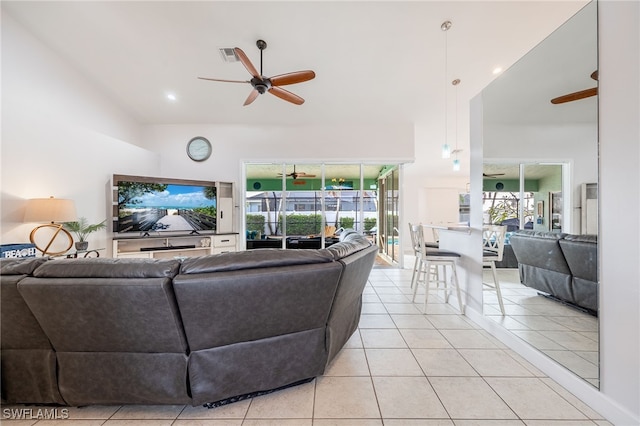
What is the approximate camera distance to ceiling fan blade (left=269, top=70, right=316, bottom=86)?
2.70 metres

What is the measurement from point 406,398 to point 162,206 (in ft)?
15.4

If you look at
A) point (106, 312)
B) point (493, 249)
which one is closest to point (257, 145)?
point (106, 312)

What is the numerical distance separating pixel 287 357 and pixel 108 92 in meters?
5.24

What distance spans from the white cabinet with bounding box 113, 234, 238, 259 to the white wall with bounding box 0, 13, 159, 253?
0.32 meters

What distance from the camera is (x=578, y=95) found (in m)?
1.55

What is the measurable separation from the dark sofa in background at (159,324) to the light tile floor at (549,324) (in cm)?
160

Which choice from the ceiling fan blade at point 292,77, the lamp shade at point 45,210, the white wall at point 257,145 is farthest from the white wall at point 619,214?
the lamp shade at point 45,210

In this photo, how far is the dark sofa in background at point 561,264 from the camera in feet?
4.93

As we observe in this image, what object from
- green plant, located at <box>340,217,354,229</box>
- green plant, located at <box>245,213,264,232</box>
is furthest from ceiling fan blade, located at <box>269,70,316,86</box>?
green plant, located at <box>340,217,354,229</box>

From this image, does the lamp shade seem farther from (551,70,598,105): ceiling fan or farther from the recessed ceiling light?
(551,70,598,105): ceiling fan

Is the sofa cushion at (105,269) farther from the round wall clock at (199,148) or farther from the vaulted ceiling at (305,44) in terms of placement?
the round wall clock at (199,148)

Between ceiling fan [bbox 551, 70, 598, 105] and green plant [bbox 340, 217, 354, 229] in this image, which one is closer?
ceiling fan [bbox 551, 70, 598, 105]

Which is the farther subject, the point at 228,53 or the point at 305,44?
the point at 305,44

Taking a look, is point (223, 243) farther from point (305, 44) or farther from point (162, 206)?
point (305, 44)
